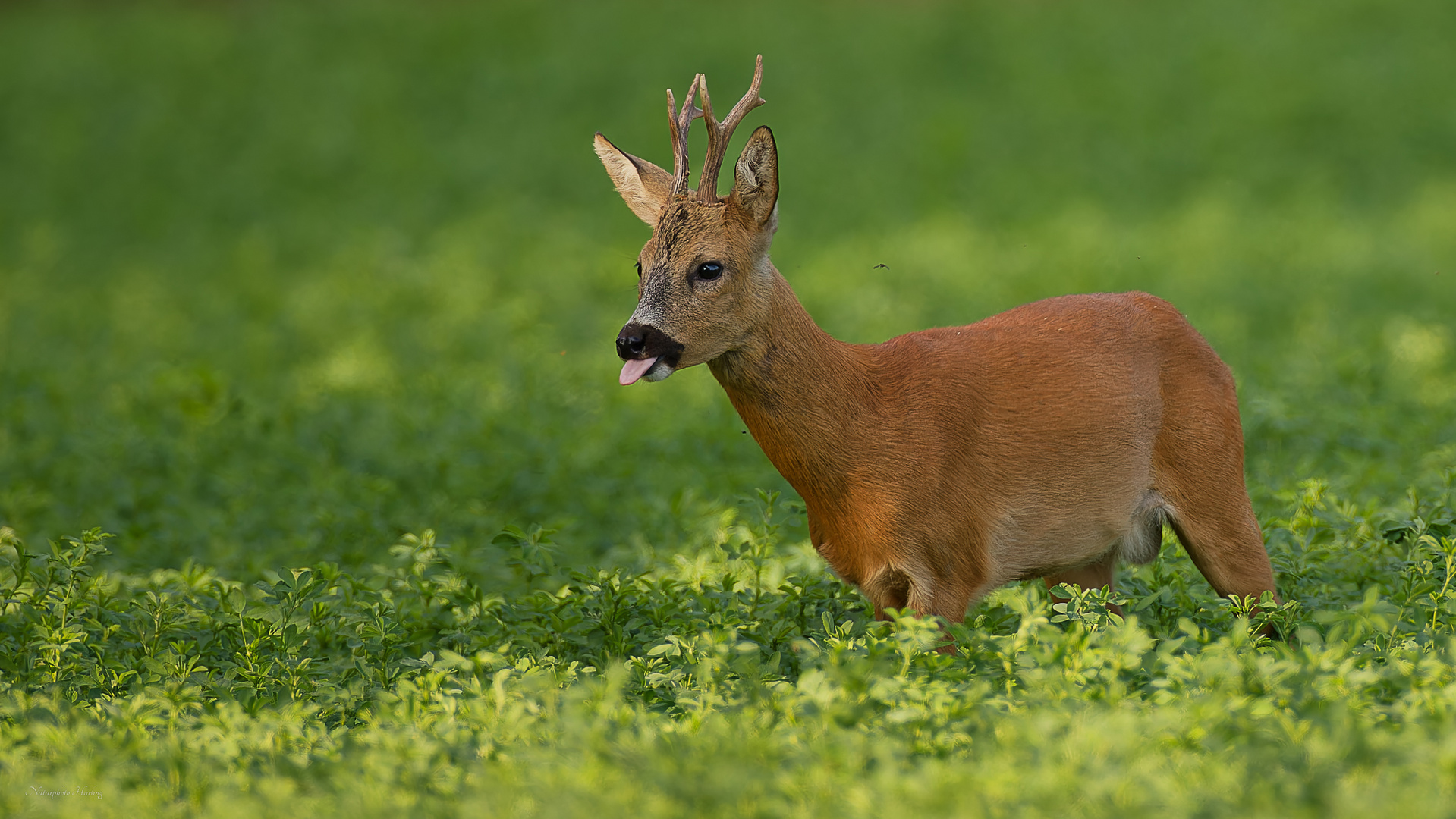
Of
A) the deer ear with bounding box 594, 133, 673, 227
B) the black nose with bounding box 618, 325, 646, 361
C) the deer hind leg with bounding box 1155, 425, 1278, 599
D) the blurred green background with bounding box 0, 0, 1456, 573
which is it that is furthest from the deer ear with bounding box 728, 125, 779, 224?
the blurred green background with bounding box 0, 0, 1456, 573

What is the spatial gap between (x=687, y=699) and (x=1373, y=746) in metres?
1.69

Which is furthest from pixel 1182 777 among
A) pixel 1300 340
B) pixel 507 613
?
pixel 1300 340

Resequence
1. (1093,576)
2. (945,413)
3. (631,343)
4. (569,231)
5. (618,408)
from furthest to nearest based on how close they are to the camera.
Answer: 1. (569,231)
2. (618,408)
3. (1093,576)
4. (945,413)
5. (631,343)

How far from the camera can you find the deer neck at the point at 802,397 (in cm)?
486

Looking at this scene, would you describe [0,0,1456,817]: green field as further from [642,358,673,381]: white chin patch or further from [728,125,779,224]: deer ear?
[728,125,779,224]: deer ear

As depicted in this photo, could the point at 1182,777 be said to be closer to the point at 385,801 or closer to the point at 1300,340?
the point at 385,801

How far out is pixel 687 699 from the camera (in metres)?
4.08

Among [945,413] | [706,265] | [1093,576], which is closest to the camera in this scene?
[706,265]

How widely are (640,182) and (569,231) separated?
11.3m

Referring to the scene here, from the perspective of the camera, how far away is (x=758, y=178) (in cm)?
482

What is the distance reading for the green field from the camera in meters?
3.73

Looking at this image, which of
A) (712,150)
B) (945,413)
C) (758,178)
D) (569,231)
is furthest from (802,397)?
(569,231)

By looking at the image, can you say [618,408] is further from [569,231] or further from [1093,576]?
[569,231]

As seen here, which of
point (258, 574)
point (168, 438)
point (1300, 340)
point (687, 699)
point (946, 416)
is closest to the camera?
point (687, 699)
